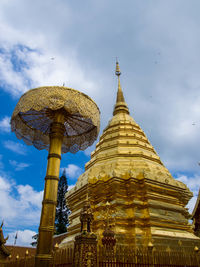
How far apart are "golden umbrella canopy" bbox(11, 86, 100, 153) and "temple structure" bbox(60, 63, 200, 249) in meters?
2.78

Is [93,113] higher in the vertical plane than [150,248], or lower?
higher

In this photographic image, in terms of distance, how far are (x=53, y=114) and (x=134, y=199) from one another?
5.62 m

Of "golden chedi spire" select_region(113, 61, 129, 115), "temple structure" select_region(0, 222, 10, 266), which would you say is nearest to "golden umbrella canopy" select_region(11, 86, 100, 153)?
"temple structure" select_region(0, 222, 10, 266)

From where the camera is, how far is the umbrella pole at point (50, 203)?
19.1 feet

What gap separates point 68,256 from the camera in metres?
6.11

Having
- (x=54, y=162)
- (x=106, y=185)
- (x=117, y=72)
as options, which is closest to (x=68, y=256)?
(x=54, y=162)

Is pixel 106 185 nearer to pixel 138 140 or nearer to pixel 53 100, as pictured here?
pixel 138 140

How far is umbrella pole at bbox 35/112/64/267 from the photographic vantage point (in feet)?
19.1

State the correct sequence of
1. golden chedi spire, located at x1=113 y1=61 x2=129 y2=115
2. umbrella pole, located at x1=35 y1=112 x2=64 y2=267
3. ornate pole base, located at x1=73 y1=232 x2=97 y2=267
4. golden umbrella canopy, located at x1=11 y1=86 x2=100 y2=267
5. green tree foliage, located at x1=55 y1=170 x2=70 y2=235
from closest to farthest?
1. ornate pole base, located at x1=73 y1=232 x2=97 y2=267
2. umbrella pole, located at x1=35 y1=112 x2=64 y2=267
3. golden umbrella canopy, located at x1=11 y1=86 x2=100 y2=267
4. golden chedi spire, located at x1=113 y1=61 x2=129 y2=115
5. green tree foliage, located at x1=55 y1=170 x2=70 y2=235

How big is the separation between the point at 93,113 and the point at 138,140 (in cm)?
747

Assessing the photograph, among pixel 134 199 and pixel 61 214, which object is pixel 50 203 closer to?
pixel 134 199

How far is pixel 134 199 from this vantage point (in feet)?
35.3

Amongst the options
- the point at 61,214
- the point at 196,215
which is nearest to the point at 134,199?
the point at 196,215

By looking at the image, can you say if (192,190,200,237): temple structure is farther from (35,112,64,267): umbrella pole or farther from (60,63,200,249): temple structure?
(35,112,64,267): umbrella pole
